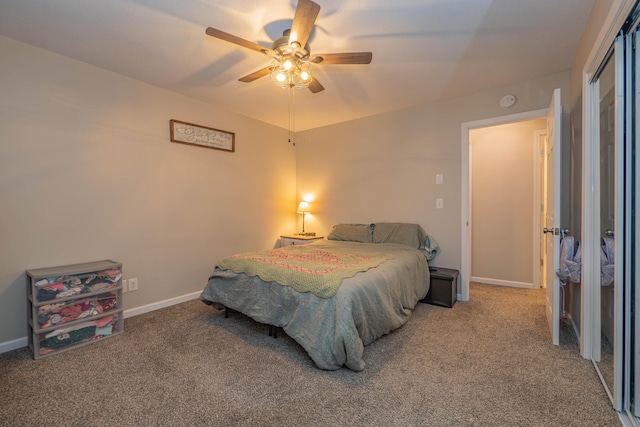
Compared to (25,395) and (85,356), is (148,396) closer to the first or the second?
(25,395)

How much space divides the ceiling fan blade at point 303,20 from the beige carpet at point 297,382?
217cm

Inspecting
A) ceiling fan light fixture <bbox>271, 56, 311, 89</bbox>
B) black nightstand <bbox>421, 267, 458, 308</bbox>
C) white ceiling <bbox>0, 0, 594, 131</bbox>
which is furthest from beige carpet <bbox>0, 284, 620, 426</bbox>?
white ceiling <bbox>0, 0, 594, 131</bbox>

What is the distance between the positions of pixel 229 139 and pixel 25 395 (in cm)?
295

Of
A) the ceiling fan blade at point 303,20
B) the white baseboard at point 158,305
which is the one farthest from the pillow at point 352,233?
the ceiling fan blade at point 303,20

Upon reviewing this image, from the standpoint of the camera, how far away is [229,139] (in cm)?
373

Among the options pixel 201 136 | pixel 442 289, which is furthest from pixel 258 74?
pixel 442 289

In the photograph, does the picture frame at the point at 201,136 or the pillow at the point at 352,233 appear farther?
the pillow at the point at 352,233

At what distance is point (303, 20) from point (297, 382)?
7.17 feet

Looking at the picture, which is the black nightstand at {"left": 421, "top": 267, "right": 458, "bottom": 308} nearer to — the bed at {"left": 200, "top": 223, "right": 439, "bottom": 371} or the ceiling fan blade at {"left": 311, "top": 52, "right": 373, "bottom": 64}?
the bed at {"left": 200, "top": 223, "right": 439, "bottom": 371}

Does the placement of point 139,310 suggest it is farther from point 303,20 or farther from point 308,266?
point 303,20

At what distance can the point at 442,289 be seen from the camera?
3084mm

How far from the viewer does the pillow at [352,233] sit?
378cm

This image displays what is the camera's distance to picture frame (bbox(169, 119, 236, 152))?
10.6 ft

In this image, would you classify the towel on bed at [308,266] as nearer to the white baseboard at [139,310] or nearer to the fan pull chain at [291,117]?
the white baseboard at [139,310]
